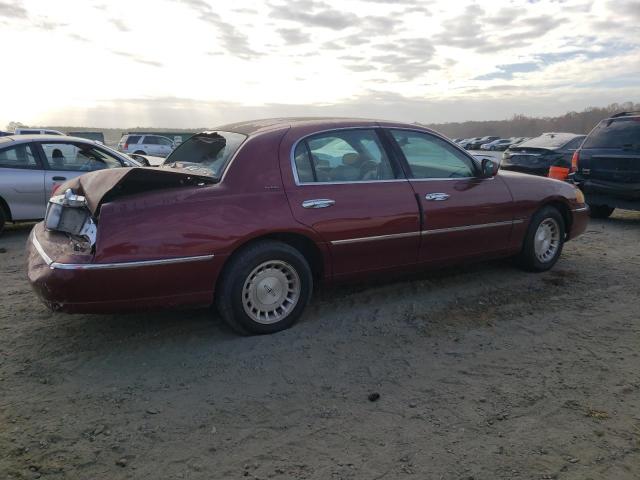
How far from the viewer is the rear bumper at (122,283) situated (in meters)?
3.32

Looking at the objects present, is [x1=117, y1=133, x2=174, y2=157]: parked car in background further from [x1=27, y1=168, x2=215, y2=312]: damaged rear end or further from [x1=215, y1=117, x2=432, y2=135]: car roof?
[x1=27, y1=168, x2=215, y2=312]: damaged rear end

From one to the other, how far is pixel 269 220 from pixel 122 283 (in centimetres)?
108

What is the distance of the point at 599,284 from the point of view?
5180 millimetres

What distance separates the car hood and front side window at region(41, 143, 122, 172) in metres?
4.45

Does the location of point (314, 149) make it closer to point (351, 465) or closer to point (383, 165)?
point (383, 165)

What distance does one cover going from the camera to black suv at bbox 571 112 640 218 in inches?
316

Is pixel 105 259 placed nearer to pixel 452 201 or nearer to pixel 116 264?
pixel 116 264

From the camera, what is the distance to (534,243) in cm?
546

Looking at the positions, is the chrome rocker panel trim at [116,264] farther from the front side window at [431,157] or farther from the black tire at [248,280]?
the front side window at [431,157]

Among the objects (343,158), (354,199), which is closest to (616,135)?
(343,158)

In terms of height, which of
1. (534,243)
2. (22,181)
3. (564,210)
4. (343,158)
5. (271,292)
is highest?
(343,158)

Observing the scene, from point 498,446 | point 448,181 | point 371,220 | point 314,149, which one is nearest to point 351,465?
point 498,446

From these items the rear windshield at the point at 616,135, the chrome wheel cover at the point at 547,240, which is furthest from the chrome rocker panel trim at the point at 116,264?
the rear windshield at the point at 616,135

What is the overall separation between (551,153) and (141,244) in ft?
36.4
